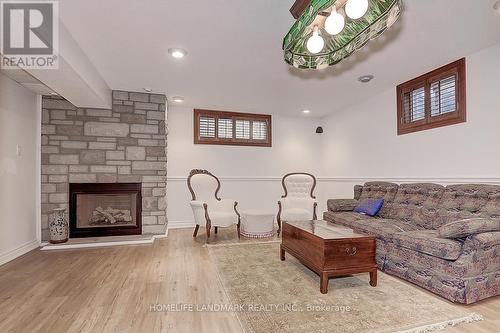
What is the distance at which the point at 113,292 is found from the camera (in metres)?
2.49

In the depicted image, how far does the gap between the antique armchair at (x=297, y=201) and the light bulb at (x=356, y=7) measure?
344 centimetres

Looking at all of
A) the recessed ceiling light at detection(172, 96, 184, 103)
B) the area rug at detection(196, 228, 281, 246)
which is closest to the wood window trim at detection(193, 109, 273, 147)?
the recessed ceiling light at detection(172, 96, 184, 103)

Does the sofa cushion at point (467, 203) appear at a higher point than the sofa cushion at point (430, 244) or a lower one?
higher

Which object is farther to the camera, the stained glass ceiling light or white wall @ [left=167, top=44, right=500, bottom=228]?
white wall @ [left=167, top=44, right=500, bottom=228]

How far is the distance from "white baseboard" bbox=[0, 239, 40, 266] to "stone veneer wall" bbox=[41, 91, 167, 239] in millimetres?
188

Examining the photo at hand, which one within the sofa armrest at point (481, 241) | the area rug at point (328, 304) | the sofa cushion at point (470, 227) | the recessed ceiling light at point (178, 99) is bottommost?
the area rug at point (328, 304)

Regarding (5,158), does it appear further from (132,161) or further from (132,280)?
(132,280)

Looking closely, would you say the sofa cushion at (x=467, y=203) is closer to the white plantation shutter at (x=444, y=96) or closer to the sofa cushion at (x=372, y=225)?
the sofa cushion at (x=372, y=225)

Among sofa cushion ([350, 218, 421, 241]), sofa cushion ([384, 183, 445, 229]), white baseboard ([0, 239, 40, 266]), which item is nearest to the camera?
sofa cushion ([350, 218, 421, 241])

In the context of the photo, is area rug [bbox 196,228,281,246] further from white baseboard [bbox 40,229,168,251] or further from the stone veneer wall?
the stone veneer wall

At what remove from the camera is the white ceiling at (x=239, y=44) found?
2305 millimetres

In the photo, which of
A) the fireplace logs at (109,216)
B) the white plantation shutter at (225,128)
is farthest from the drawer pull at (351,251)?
the white plantation shutter at (225,128)

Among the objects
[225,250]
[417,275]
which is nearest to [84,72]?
[225,250]

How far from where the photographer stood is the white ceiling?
7.56ft
